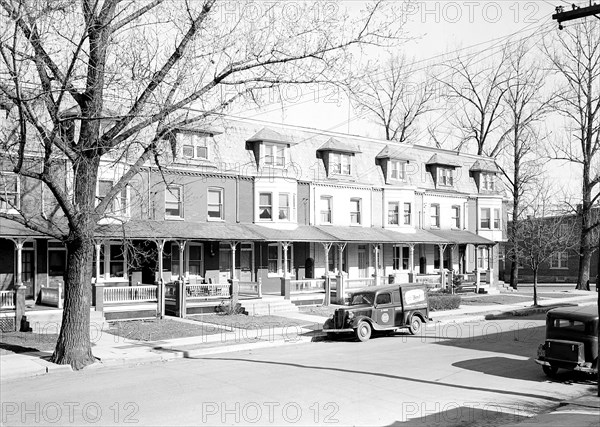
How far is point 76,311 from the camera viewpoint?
1695 centimetres

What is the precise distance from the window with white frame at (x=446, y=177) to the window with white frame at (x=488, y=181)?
4.20 m

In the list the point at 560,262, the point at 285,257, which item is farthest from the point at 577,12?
the point at 560,262

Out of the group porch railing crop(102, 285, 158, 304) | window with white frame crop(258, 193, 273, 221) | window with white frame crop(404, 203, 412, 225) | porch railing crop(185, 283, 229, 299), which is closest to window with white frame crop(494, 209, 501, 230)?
window with white frame crop(404, 203, 412, 225)

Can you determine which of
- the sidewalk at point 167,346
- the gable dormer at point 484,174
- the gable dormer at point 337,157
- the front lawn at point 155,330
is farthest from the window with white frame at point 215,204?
the gable dormer at point 484,174

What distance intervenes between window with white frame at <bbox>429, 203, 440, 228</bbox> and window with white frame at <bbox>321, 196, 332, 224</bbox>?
10460 millimetres

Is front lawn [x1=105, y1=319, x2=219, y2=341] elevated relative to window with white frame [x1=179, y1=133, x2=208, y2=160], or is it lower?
lower

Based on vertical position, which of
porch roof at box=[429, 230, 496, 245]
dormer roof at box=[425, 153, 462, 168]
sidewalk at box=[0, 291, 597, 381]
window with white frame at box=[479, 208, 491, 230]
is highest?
dormer roof at box=[425, 153, 462, 168]

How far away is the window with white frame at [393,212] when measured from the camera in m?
41.6

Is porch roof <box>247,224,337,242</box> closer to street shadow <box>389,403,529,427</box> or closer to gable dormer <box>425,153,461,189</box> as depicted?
gable dormer <box>425,153,461,189</box>

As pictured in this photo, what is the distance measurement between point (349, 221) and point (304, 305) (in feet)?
29.1

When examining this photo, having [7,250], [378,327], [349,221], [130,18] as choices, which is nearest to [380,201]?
[349,221]

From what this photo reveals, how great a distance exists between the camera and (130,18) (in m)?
16.3

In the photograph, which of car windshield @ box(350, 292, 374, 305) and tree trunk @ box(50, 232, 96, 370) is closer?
tree trunk @ box(50, 232, 96, 370)

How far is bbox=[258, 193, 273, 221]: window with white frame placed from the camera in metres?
34.4
